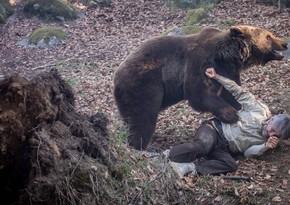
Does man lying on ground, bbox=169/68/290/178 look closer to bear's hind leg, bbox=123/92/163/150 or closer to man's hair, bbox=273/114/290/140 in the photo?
man's hair, bbox=273/114/290/140

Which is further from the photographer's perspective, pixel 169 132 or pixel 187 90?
pixel 169 132

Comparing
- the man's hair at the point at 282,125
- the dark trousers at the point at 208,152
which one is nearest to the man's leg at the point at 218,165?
the dark trousers at the point at 208,152

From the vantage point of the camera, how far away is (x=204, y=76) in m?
7.96

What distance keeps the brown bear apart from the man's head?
0.62 metres

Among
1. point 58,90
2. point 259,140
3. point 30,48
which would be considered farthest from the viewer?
point 30,48

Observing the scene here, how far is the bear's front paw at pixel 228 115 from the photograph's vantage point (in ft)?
25.0

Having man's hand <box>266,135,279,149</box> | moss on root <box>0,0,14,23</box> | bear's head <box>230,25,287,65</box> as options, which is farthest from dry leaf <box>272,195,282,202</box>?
moss on root <box>0,0,14,23</box>

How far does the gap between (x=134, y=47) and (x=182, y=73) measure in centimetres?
619

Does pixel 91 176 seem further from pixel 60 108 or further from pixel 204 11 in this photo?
pixel 204 11

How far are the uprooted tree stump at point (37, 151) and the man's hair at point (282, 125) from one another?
3742mm

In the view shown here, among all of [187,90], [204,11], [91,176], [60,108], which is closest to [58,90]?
[60,108]

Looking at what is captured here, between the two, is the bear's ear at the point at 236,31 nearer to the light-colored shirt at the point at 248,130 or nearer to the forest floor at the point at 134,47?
the light-colored shirt at the point at 248,130

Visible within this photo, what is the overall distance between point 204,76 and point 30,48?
777cm

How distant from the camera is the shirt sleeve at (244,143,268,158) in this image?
23.5 ft
